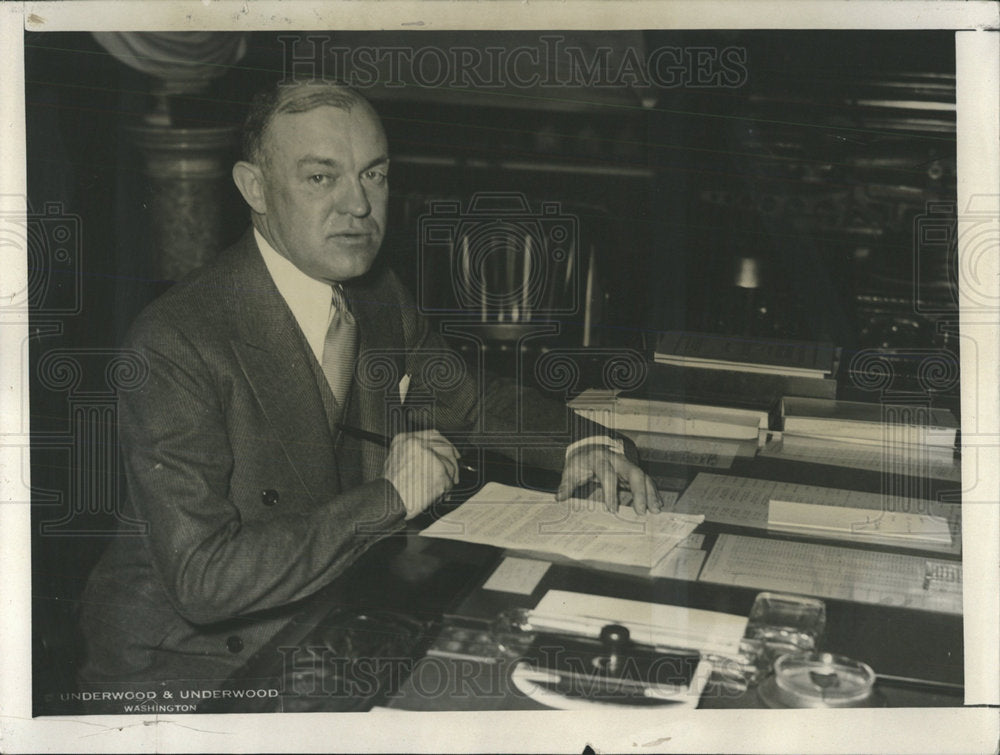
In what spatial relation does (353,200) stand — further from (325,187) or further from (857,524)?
(857,524)

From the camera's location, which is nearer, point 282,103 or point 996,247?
point 282,103

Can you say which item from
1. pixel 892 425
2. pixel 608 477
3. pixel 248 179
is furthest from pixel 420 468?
pixel 892 425

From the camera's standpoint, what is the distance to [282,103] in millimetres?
1382

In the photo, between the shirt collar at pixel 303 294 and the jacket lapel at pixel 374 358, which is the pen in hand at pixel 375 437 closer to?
the jacket lapel at pixel 374 358

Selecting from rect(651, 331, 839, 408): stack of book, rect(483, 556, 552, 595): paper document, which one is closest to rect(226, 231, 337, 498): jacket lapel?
rect(483, 556, 552, 595): paper document

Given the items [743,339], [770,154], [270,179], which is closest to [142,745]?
[270,179]

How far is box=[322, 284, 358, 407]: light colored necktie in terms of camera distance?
1.43m

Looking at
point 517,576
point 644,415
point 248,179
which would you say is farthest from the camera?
point 644,415

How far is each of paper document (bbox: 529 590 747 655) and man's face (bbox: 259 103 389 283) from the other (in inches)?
23.7

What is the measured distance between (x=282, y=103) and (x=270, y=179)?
0.39 ft

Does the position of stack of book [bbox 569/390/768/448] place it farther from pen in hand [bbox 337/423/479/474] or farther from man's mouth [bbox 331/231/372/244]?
man's mouth [bbox 331/231/372/244]

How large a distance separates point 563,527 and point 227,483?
0.50 metres

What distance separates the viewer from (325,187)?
137 cm

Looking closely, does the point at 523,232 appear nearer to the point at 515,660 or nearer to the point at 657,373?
the point at 657,373
